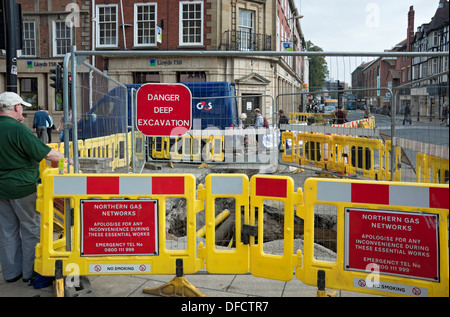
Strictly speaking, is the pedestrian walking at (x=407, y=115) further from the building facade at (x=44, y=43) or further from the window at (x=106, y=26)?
the building facade at (x=44, y=43)

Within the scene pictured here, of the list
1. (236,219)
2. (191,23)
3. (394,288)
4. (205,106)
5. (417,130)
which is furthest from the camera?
(191,23)

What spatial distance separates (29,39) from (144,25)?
7.77 meters

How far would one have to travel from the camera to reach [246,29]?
1050 inches

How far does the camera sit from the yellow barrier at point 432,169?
4332 millimetres

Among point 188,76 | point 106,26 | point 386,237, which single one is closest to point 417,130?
point 386,237

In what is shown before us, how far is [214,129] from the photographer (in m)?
10.9

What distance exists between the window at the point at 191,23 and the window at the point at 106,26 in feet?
13.4

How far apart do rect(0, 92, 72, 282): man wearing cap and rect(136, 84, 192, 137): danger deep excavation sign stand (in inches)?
62.5

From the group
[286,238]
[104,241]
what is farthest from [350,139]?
[104,241]

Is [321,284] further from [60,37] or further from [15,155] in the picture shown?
[60,37]

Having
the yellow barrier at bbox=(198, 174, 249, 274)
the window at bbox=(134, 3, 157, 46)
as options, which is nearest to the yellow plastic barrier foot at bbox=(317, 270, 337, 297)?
the yellow barrier at bbox=(198, 174, 249, 274)

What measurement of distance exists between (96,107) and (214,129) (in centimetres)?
475

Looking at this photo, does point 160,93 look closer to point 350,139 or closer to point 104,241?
point 104,241
